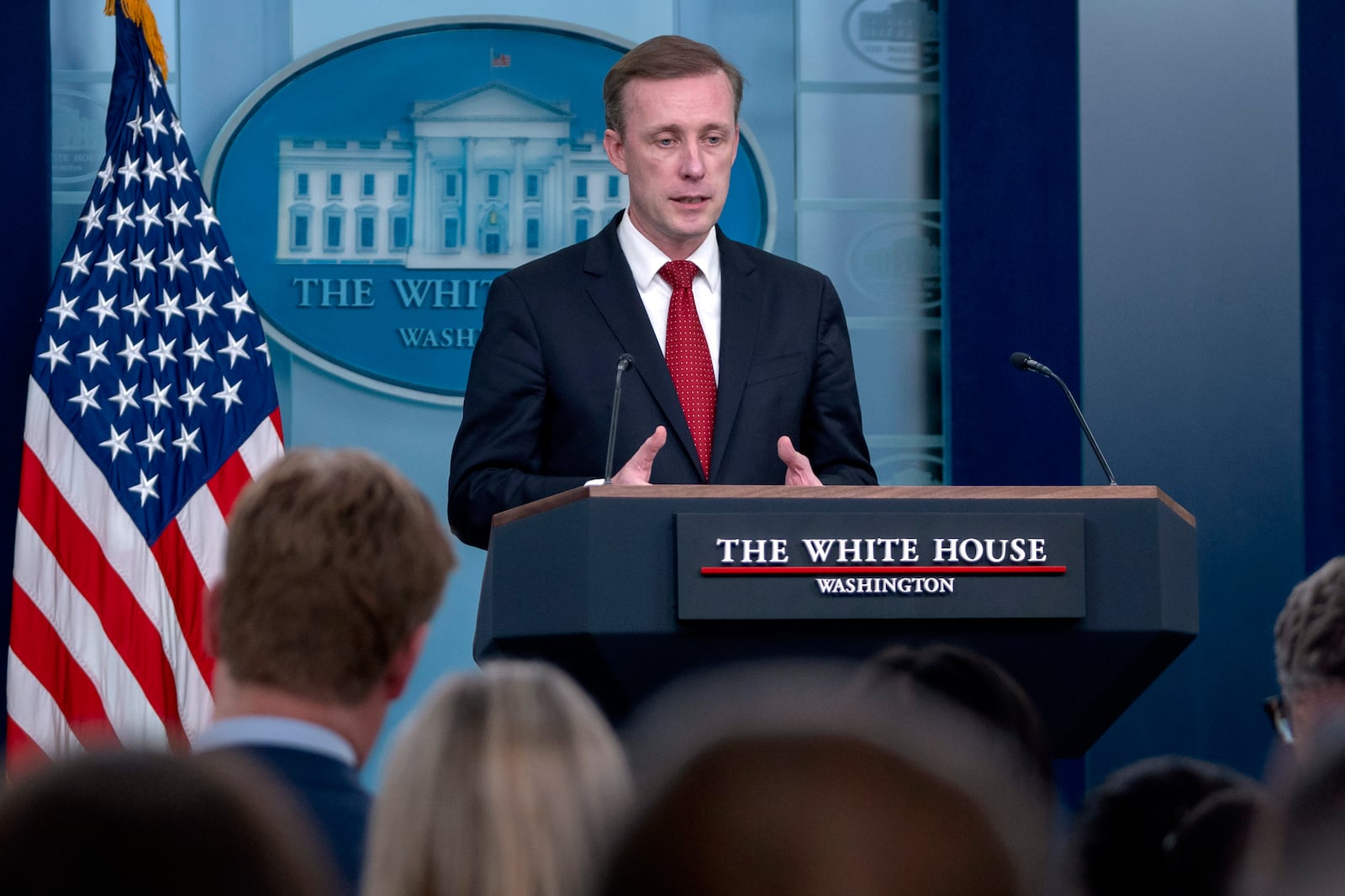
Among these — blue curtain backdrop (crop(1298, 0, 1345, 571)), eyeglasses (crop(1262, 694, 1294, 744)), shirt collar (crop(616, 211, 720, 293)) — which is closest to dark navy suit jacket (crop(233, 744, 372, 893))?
eyeglasses (crop(1262, 694, 1294, 744))

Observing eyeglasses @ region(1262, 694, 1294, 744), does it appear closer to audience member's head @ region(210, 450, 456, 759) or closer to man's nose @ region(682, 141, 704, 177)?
audience member's head @ region(210, 450, 456, 759)

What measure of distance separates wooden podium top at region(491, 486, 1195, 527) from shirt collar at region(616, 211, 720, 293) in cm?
90

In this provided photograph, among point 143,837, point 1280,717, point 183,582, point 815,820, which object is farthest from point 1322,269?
point 143,837

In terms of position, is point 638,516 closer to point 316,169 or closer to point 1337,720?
point 1337,720

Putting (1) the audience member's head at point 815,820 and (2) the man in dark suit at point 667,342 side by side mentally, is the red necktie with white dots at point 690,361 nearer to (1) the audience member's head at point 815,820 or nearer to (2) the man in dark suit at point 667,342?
(2) the man in dark suit at point 667,342

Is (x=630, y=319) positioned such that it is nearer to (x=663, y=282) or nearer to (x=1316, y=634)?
(x=663, y=282)

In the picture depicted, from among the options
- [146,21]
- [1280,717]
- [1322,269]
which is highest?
[146,21]

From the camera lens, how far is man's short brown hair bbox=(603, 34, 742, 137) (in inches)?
124

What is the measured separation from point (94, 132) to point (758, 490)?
3177 millimetres

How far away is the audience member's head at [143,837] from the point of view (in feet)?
2.26

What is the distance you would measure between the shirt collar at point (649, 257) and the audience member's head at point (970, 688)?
1.72 metres

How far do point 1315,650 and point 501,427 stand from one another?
4.95 ft

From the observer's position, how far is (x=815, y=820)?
0.70 meters

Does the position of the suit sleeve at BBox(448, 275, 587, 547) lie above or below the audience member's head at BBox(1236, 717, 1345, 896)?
above
